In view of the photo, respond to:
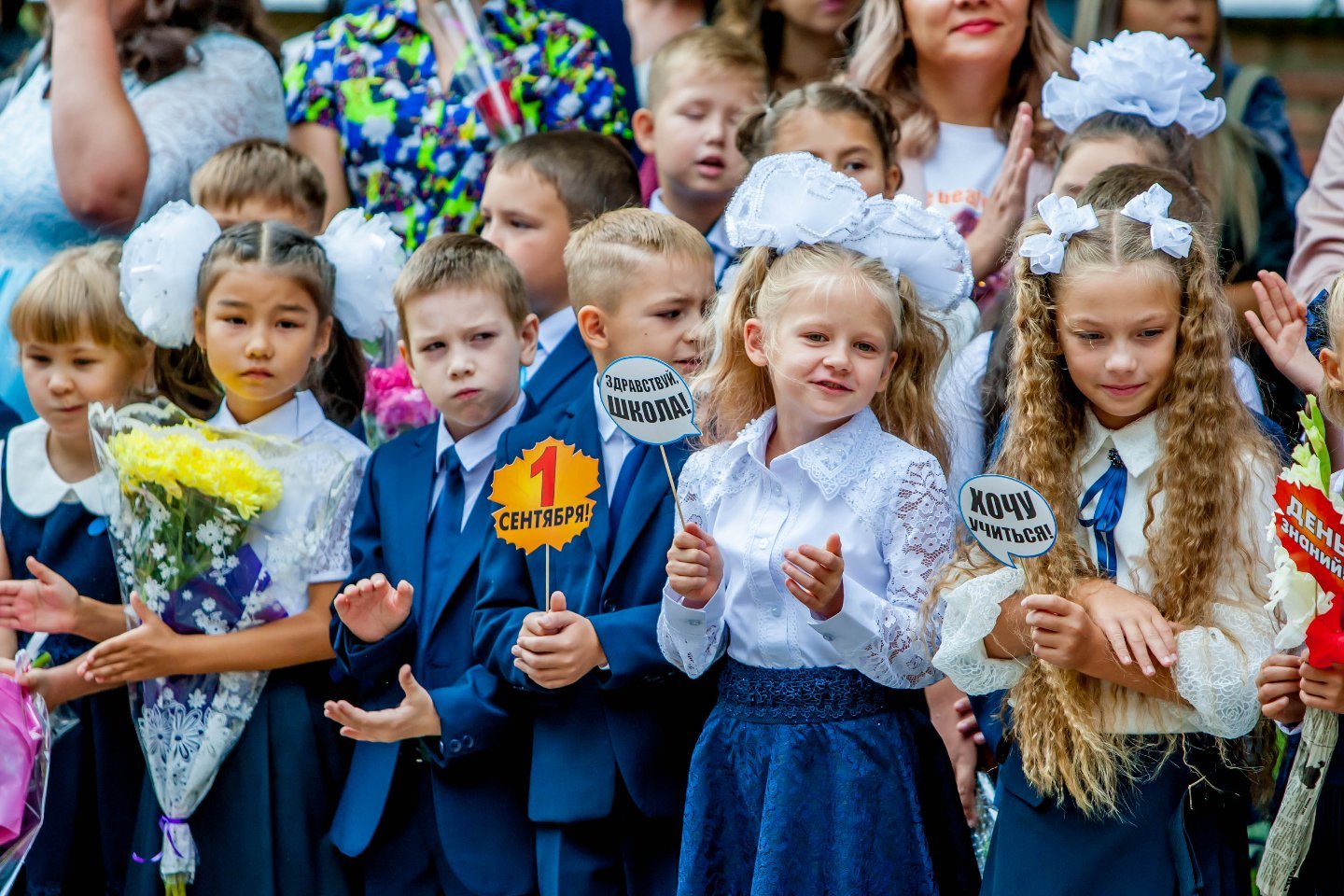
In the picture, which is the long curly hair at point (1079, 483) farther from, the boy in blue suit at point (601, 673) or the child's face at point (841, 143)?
the child's face at point (841, 143)

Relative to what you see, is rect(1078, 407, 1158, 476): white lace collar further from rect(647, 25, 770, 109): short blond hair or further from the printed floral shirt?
the printed floral shirt

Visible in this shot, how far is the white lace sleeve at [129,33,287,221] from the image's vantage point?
14.0 ft

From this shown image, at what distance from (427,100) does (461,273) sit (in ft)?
3.47

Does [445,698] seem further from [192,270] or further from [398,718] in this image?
[192,270]

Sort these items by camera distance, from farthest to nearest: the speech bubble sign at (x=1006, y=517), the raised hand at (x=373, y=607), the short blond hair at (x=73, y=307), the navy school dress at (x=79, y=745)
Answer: the short blond hair at (x=73, y=307)
the navy school dress at (x=79, y=745)
the raised hand at (x=373, y=607)
the speech bubble sign at (x=1006, y=517)

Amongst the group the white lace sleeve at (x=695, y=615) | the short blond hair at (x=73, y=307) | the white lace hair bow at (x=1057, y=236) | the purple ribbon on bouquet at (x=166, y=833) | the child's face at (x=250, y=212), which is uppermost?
the white lace hair bow at (x=1057, y=236)

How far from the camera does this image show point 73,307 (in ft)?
12.4

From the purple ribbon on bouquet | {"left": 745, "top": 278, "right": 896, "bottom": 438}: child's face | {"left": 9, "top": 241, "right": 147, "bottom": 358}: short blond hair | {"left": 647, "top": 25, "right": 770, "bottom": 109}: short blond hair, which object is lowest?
the purple ribbon on bouquet

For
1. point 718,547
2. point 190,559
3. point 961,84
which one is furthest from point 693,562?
point 961,84

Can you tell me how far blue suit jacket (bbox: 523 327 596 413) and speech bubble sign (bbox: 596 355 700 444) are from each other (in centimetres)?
60

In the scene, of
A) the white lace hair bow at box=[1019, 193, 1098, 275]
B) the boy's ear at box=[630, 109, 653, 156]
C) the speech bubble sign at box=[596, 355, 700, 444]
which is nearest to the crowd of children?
the white lace hair bow at box=[1019, 193, 1098, 275]

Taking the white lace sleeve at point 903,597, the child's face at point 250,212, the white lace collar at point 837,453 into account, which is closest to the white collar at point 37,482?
the child's face at point 250,212

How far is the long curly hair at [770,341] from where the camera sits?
10.0 feet

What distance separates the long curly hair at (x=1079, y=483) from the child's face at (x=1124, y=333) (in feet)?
0.07
